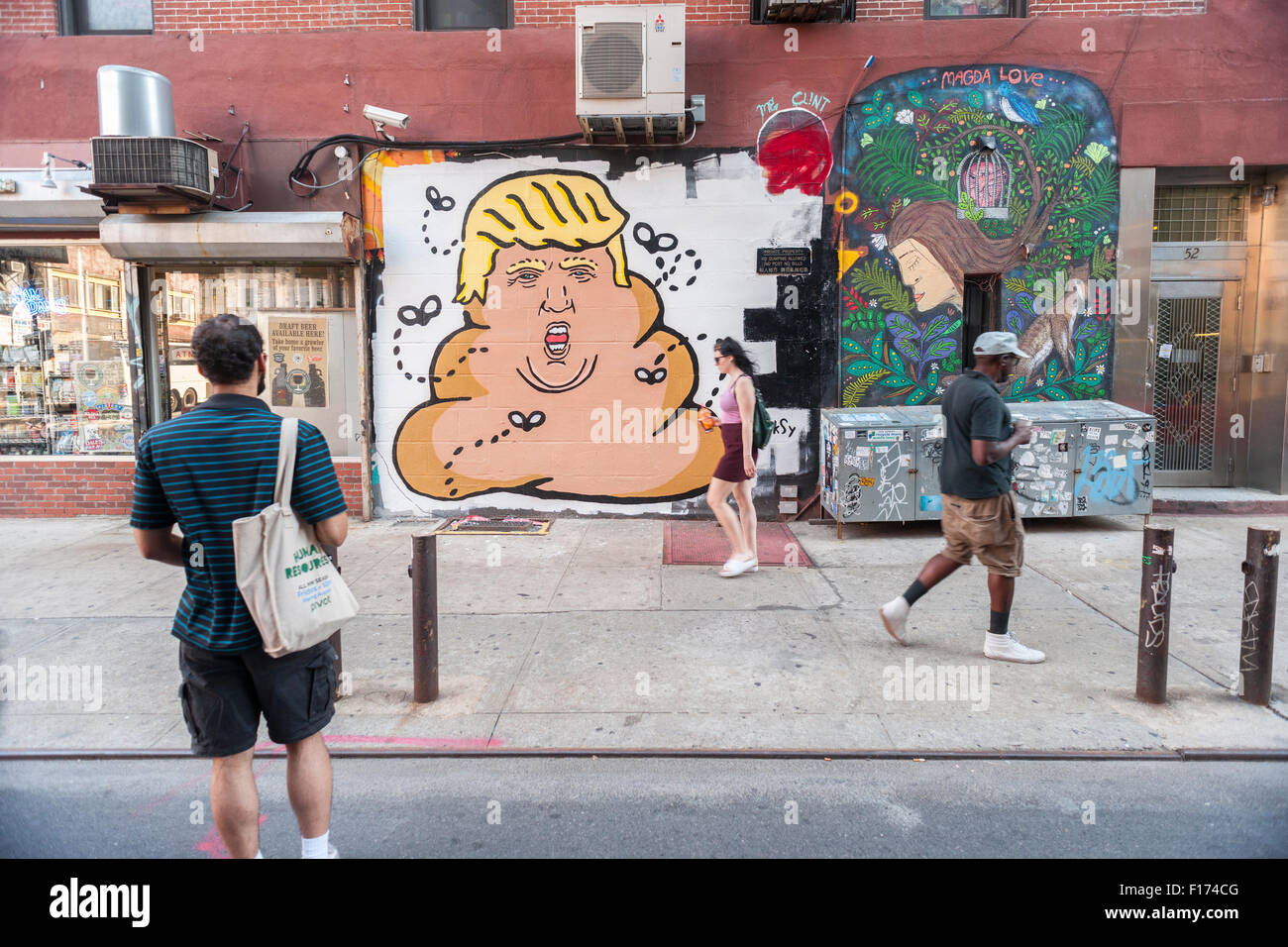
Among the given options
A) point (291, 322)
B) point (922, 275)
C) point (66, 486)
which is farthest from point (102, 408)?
point (922, 275)

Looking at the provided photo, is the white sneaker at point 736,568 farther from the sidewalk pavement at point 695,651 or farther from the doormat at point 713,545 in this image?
the doormat at point 713,545

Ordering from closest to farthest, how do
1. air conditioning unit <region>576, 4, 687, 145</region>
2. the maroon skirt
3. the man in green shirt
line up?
the man in green shirt, the maroon skirt, air conditioning unit <region>576, 4, 687, 145</region>

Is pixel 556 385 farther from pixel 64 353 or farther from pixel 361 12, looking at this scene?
pixel 64 353

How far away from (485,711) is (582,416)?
4.84 metres

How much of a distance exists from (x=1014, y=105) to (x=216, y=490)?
28.8 ft

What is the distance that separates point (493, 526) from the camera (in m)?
8.50

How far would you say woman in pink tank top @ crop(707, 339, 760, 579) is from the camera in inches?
250

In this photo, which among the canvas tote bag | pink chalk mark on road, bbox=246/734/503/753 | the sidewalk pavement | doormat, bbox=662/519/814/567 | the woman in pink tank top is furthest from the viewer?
doormat, bbox=662/519/814/567

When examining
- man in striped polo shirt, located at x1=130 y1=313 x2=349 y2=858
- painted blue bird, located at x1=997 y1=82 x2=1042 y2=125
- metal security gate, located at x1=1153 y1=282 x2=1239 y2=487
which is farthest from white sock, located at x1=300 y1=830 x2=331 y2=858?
metal security gate, located at x1=1153 y1=282 x2=1239 y2=487

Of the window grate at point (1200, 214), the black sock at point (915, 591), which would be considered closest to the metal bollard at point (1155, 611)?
the black sock at point (915, 591)

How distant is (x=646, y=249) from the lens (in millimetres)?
8633

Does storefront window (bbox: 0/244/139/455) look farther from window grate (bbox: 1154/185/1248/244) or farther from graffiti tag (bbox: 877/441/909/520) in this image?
window grate (bbox: 1154/185/1248/244)

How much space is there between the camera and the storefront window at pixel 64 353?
8969mm

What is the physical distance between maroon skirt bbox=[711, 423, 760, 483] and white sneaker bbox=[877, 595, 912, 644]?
178cm
